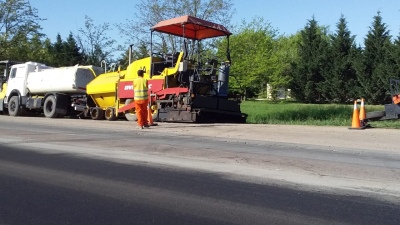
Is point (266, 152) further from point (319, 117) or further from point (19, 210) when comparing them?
point (319, 117)

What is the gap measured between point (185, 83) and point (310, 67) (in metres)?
35.1

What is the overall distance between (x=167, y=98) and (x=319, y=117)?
992 centimetres

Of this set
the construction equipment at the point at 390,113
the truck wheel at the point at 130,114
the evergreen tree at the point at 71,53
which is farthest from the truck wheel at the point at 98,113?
the evergreen tree at the point at 71,53

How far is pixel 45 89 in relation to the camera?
901 inches

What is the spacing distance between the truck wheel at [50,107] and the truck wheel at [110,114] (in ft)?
11.5

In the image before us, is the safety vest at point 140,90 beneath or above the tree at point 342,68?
beneath

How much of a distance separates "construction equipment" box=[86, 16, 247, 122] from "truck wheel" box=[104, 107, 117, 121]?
1.76 ft

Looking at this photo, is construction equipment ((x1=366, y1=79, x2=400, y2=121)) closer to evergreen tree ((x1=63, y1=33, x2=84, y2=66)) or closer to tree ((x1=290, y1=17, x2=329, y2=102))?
tree ((x1=290, y1=17, x2=329, y2=102))

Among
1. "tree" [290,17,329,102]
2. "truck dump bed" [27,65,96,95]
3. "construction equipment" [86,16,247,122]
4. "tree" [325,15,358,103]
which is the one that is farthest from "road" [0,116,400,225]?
"tree" [290,17,329,102]

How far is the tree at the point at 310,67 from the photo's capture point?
161ft

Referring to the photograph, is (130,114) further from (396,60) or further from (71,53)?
(71,53)

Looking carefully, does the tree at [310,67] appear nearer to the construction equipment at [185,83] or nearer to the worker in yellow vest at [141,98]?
the construction equipment at [185,83]

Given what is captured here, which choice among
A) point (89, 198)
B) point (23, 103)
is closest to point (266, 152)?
point (89, 198)

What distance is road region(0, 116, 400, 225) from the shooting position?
17.5 feet
